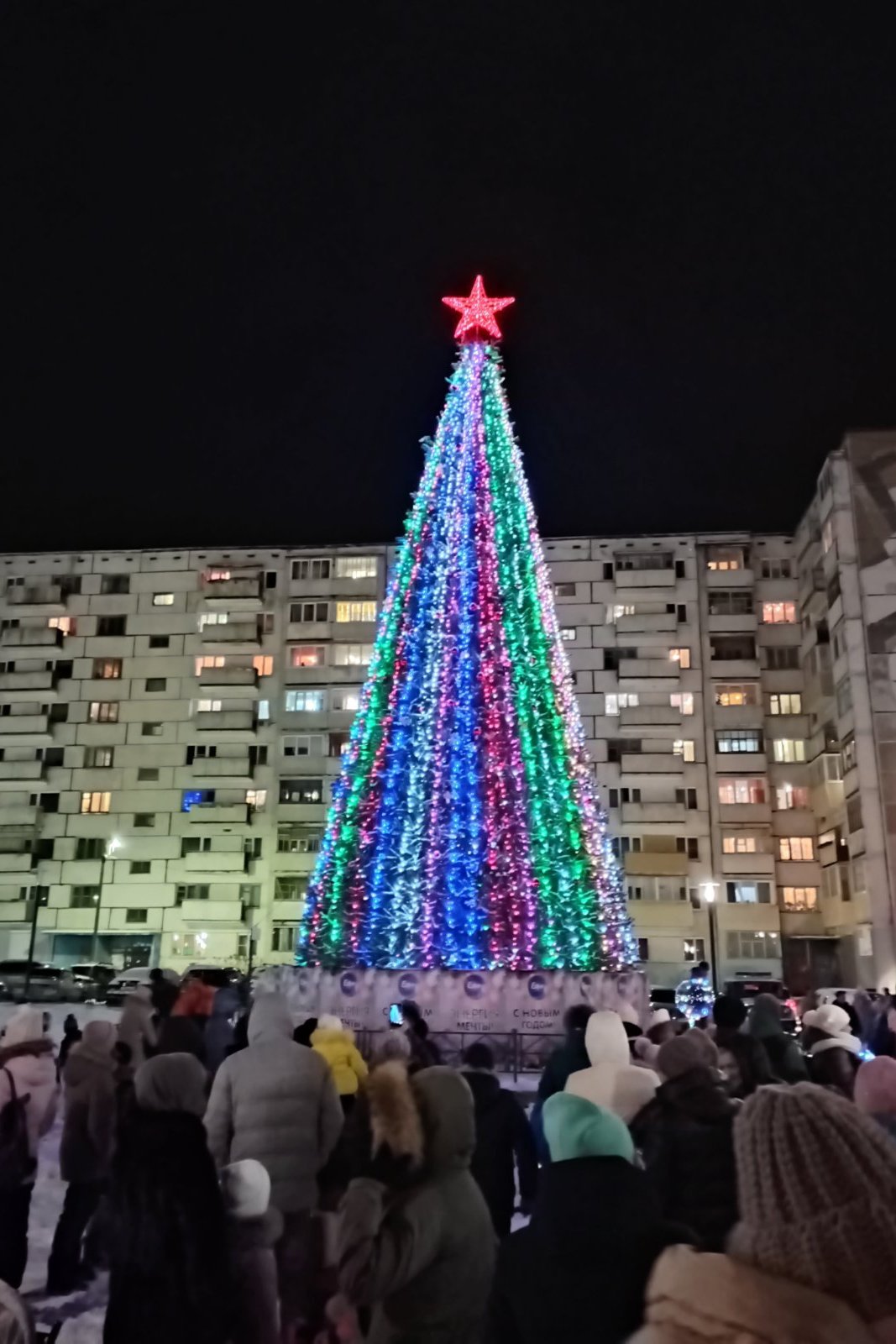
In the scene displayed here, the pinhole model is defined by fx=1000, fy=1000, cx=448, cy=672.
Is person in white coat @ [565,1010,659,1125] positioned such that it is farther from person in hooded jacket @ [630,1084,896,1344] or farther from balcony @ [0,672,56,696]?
balcony @ [0,672,56,696]

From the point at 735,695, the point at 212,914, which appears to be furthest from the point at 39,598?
the point at 735,695

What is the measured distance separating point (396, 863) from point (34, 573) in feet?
153

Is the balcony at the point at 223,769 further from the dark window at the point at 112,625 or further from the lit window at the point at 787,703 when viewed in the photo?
the lit window at the point at 787,703

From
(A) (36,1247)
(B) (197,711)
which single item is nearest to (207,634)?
(B) (197,711)

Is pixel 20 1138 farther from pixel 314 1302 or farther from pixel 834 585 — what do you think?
pixel 834 585

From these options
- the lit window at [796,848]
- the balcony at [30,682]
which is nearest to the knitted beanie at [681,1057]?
the lit window at [796,848]

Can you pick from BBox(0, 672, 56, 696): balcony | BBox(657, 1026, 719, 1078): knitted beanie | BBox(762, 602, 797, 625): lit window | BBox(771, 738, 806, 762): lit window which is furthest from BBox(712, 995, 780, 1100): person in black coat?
BBox(0, 672, 56, 696): balcony

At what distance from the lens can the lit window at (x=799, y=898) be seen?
51.1 meters

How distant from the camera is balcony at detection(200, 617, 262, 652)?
5759cm

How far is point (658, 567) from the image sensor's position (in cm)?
5647

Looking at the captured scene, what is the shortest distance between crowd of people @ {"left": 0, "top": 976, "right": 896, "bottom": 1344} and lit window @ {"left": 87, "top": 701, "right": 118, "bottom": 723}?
5152cm

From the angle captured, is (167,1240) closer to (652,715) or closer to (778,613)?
(652,715)

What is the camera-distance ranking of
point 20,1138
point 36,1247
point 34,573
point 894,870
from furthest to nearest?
point 34,573 < point 894,870 < point 36,1247 < point 20,1138

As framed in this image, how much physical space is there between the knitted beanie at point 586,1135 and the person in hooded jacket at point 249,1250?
153cm
